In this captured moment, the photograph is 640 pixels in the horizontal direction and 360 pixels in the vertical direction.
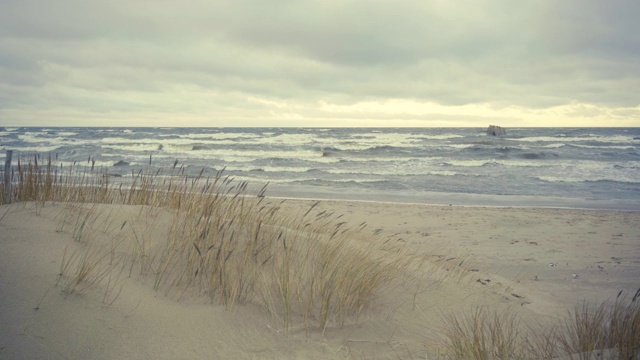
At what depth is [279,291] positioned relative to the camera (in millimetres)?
4641

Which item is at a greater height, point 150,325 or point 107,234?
point 107,234

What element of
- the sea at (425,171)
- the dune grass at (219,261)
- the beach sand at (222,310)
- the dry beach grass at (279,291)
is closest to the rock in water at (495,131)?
the sea at (425,171)

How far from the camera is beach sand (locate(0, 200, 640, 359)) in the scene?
363cm

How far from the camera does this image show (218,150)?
4188 centimetres

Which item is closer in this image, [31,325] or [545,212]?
[31,325]

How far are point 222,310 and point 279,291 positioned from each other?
0.58m

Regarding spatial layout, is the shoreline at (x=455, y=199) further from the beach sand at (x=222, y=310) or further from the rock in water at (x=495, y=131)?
the rock in water at (x=495, y=131)

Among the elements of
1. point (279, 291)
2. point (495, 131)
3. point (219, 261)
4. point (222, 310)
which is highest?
point (495, 131)

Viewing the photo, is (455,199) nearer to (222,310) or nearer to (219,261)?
(219,261)

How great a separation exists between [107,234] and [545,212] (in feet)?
39.9

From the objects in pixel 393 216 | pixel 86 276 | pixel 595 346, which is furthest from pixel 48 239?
pixel 393 216

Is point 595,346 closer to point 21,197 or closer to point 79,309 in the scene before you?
point 79,309

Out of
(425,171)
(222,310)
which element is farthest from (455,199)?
(222,310)

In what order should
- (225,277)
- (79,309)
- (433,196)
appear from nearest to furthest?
(79,309) < (225,277) < (433,196)
